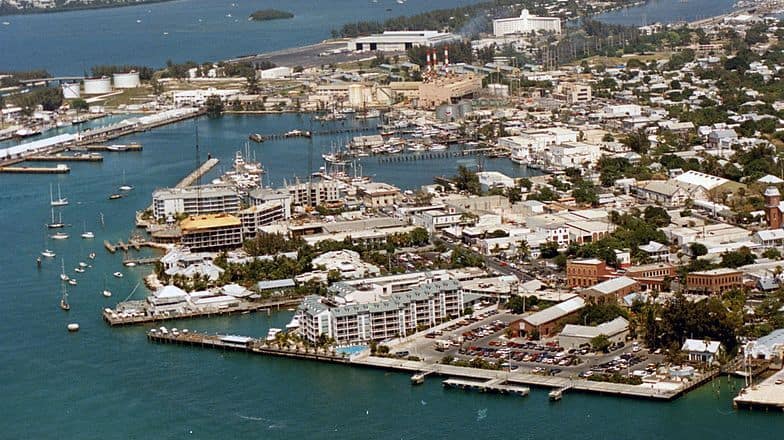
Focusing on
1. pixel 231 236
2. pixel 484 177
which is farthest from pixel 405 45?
pixel 231 236

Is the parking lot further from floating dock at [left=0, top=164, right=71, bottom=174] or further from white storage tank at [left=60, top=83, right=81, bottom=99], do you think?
white storage tank at [left=60, top=83, right=81, bottom=99]

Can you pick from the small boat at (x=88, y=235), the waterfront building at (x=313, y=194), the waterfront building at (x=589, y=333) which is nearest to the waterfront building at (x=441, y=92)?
the waterfront building at (x=313, y=194)

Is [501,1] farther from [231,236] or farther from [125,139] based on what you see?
[231,236]

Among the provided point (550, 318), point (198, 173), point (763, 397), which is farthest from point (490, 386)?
point (198, 173)

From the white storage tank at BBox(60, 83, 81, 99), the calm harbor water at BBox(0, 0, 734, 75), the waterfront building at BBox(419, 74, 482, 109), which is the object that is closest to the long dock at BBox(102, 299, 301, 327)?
the waterfront building at BBox(419, 74, 482, 109)

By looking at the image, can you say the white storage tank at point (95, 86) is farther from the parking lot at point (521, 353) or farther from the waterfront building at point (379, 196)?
the parking lot at point (521, 353)
